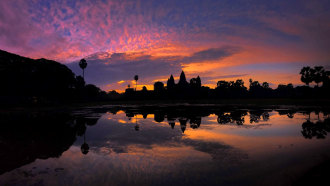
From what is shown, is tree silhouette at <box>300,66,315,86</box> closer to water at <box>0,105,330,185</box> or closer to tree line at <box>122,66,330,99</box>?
tree line at <box>122,66,330,99</box>

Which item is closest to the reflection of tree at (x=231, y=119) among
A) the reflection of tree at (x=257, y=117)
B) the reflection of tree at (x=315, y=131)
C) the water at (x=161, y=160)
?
the reflection of tree at (x=257, y=117)

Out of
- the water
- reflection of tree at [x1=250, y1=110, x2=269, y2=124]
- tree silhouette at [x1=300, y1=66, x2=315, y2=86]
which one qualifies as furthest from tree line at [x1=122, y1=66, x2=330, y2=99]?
the water

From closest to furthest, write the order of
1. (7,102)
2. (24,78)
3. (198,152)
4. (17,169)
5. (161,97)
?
(17,169) → (198,152) → (7,102) → (24,78) → (161,97)

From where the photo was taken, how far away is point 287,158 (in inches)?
336

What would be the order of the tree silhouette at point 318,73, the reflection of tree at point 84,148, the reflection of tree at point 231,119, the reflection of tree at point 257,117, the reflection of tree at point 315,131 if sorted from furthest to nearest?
the tree silhouette at point 318,73, the reflection of tree at point 257,117, the reflection of tree at point 231,119, the reflection of tree at point 315,131, the reflection of tree at point 84,148

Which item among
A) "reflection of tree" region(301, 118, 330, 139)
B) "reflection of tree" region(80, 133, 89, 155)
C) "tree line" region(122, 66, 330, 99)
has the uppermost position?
"tree line" region(122, 66, 330, 99)

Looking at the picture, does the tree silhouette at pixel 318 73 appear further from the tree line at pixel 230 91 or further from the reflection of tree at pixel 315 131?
the reflection of tree at pixel 315 131

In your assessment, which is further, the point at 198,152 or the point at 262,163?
the point at 198,152

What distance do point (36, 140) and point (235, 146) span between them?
1247 centimetres

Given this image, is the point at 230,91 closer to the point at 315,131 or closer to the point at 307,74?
the point at 307,74

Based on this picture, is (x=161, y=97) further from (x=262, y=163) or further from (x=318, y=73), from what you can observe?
(x=262, y=163)

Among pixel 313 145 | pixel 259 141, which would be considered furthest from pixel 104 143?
pixel 313 145

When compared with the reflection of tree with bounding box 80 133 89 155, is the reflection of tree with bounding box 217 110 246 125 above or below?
above

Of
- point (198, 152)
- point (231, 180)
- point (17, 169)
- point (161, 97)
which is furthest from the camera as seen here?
point (161, 97)
